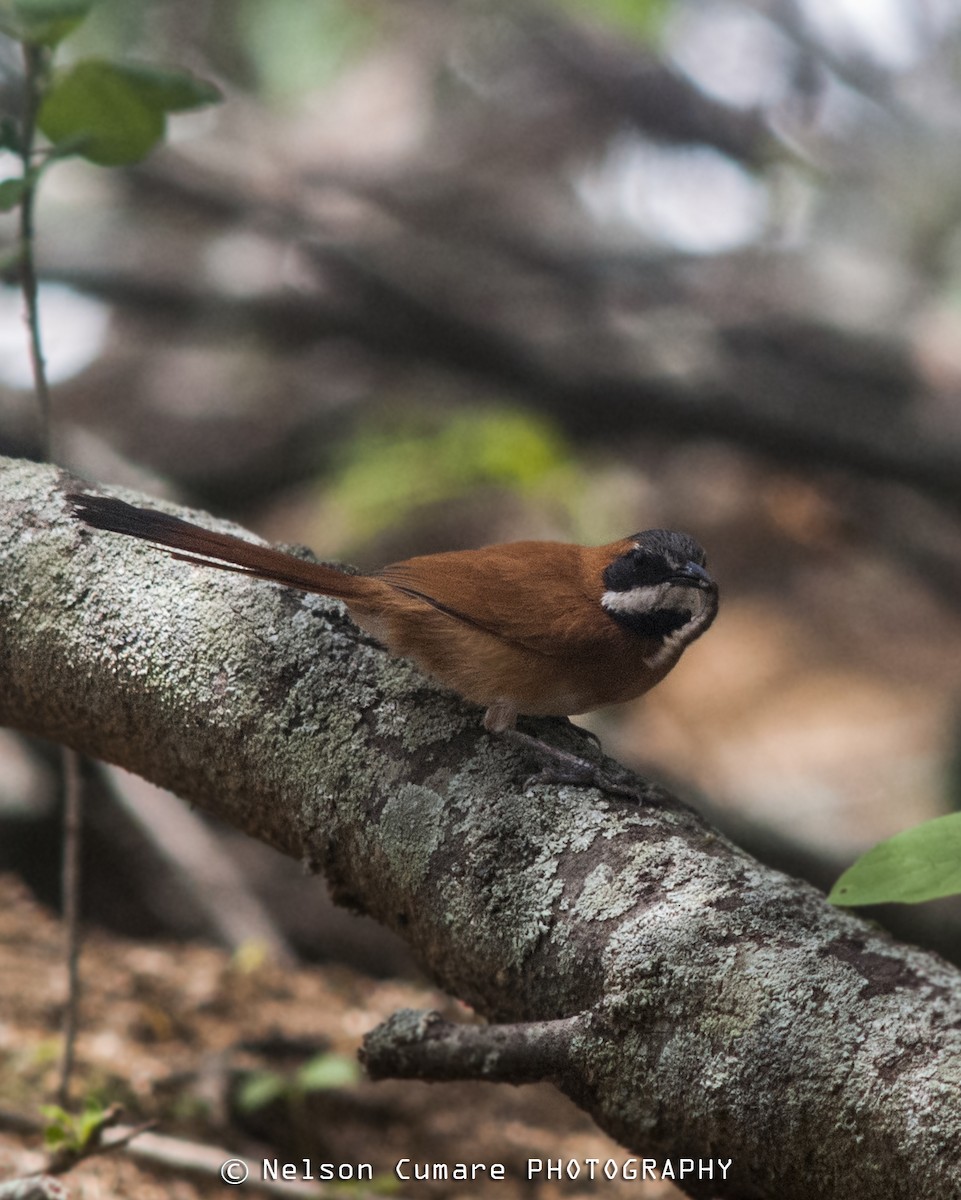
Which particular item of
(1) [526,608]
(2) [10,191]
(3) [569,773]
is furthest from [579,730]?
(2) [10,191]

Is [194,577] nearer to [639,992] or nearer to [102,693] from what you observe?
[102,693]

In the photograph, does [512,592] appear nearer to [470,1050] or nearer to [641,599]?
[641,599]

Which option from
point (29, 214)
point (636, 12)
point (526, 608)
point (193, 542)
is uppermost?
point (636, 12)

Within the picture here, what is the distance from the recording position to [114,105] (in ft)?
8.27

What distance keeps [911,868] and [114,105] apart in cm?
215

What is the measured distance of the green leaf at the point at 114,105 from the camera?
8.13 feet

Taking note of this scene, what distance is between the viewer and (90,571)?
2338mm

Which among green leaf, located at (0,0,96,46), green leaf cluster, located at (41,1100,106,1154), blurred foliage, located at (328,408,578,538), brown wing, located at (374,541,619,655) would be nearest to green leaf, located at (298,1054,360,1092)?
green leaf cluster, located at (41,1100,106,1154)

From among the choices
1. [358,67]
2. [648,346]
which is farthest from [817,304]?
[358,67]

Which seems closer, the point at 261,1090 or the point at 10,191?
the point at 10,191

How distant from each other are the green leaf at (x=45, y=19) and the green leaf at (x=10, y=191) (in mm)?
309

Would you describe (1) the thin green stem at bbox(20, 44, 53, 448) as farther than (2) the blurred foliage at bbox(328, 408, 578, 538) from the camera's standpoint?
No

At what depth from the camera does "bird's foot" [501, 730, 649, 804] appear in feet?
7.08

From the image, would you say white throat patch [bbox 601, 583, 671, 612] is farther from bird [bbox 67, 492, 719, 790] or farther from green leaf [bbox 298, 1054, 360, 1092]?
green leaf [bbox 298, 1054, 360, 1092]
